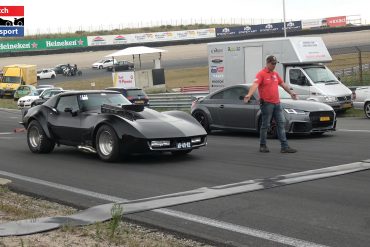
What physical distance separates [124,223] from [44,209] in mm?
1228

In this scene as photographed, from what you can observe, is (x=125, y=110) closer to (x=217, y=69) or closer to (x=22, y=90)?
(x=217, y=69)

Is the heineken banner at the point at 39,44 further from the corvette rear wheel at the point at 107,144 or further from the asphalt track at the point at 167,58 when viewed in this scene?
the corvette rear wheel at the point at 107,144

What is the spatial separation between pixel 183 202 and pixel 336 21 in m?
86.6

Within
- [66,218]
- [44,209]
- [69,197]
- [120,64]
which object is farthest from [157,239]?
[120,64]

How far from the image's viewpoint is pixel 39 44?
72562 millimetres

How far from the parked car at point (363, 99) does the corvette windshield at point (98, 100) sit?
975cm

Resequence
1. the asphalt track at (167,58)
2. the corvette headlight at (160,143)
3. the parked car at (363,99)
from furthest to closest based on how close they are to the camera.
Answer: the asphalt track at (167,58)
the parked car at (363,99)
the corvette headlight at (160,143)

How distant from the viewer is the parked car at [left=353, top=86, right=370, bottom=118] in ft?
59.7

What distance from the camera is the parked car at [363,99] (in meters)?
18.2

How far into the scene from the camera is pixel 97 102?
1112 cm

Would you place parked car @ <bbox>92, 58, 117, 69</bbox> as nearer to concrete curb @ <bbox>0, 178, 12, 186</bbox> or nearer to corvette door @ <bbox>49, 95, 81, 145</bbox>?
corvette door @ <bbox>49, 95, 81, 145</bbox>

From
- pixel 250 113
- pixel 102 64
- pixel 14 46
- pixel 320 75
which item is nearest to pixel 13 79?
pixel 102 64

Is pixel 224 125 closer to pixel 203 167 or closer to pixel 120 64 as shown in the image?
pixel 203 167

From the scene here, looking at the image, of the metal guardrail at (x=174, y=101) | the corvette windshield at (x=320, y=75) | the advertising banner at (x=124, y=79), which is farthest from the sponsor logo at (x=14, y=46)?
the corvette windshield at (x=320, y=75)
